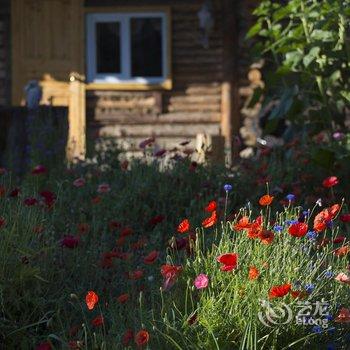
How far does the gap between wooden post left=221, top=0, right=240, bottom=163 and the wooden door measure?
77.8 inches

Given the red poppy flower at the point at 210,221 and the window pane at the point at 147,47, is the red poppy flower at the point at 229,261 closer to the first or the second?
the red poppy flower at the point at 210,221

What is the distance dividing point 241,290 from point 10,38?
33.1ft

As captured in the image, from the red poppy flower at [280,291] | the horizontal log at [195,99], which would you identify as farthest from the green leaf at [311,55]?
the horizontal log at [195,99]

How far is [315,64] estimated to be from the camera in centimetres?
705

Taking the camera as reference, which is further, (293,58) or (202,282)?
(293,58)

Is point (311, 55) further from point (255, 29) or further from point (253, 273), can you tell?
point (253, 273)

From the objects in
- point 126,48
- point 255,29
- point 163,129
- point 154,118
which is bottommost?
point 163,129

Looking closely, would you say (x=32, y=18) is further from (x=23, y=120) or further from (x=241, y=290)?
(x=241, y=290)

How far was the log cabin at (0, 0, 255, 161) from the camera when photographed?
12531 millimetres

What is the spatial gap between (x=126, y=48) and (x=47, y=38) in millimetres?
1094

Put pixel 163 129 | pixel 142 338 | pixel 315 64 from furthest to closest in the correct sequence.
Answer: pixel 163 129 → pixel 315 64 → pixel 142 338

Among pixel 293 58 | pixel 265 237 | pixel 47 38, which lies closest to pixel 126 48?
pixel 47 38

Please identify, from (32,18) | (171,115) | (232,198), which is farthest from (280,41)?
(32,18)

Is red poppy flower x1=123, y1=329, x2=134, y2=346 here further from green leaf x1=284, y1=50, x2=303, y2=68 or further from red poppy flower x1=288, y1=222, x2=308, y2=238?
green leaf x1=284, y1=50, x2=303, y2=68
